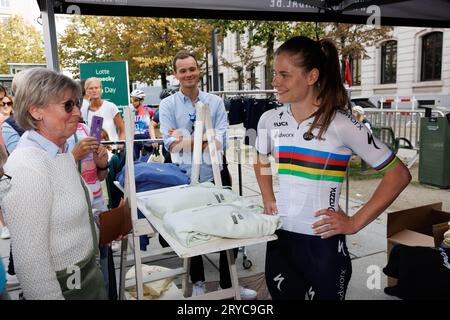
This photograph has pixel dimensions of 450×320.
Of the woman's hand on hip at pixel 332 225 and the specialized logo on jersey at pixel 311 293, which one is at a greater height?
the woman's hand on hip at pixel 332 225

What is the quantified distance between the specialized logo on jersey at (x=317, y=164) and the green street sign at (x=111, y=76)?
648 cm

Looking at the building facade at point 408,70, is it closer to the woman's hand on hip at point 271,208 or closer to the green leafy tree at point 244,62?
the green leafy tree at point 244,62

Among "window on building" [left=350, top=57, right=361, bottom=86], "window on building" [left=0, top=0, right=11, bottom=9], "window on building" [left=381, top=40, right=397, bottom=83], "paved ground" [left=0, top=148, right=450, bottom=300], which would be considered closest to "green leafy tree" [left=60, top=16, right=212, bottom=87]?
"window on building" [left=350, top=57, right=361, bottom=86]

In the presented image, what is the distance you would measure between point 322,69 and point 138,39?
71.9 feet

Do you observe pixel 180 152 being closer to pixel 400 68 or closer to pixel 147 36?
pixel 147 36

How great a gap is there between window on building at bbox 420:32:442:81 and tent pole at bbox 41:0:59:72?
23.5 metres

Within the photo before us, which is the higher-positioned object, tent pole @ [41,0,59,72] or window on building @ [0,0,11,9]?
window on building @ [0,0,11,9]

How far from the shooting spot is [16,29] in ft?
123

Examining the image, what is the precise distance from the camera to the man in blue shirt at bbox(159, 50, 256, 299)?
3.04 metres

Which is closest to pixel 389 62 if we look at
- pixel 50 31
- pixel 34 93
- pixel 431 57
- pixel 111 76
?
pixel 431 57

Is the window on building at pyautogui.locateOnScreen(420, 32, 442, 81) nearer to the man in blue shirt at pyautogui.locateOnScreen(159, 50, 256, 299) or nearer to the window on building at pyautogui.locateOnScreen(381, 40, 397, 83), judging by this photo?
the window on building at pyautogui.locateOnScreen(381, 40, 397, 83)

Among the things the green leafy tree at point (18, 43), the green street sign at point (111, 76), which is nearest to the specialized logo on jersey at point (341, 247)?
the green street sign at point (111, 76)

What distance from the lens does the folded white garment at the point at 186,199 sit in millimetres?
1904
